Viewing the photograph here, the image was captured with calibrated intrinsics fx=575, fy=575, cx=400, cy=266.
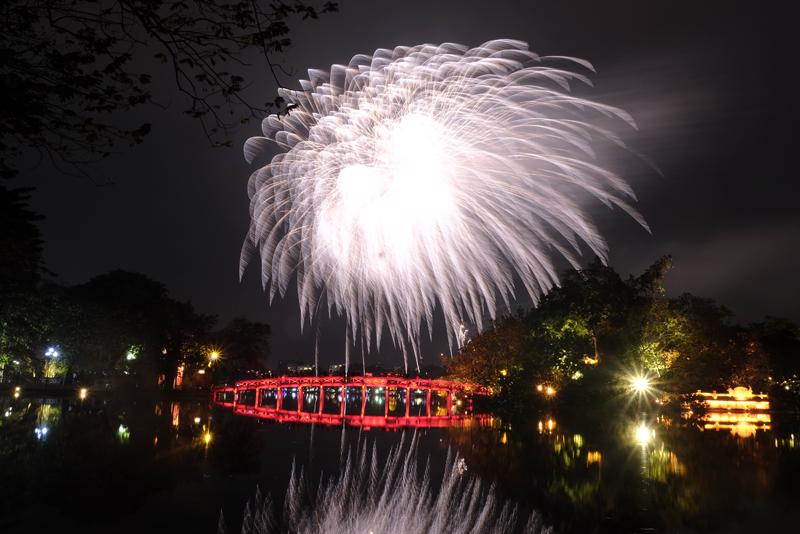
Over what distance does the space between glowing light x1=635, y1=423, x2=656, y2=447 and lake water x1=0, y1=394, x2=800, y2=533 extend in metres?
0.17

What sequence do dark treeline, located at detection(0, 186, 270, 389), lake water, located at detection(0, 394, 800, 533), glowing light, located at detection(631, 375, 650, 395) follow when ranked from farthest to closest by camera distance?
glowing light, located at detection(631, 375, 650, 395)
dark treeline, located at detection(0, 186, 270, 389)
lake water, located at detection(0, 394, 800, 533)

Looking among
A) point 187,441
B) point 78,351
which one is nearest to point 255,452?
point 187,441

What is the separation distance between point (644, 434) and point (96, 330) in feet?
158

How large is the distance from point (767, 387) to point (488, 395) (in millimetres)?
31316

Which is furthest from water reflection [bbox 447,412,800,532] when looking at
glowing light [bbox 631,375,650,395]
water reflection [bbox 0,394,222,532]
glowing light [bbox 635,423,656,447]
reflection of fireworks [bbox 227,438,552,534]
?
water reflection [bbox 0,394,222,532]

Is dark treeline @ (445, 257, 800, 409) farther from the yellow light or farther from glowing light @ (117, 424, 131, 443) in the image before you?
glowing light @ (117, 424, 131, 443)

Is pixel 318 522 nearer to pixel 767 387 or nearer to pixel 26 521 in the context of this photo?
pixel 26 521

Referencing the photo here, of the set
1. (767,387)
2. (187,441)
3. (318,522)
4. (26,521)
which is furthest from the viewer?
(767,387)

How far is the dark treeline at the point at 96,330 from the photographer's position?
3456 centimetres

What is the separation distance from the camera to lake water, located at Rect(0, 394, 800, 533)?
12789 millimetres

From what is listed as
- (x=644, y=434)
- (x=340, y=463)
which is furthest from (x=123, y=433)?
(x=644, y=434)

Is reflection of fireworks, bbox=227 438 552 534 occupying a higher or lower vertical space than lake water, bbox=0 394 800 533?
lower

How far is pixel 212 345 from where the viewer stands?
71.1 m

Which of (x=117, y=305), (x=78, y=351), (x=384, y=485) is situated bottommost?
(x=384, y=485)
